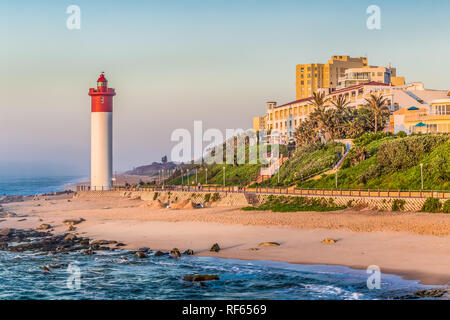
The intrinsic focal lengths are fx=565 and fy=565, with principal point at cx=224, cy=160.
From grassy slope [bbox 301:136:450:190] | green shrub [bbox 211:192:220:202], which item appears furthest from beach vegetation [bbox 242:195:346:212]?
green shrub [bbox 211:192:220:202]

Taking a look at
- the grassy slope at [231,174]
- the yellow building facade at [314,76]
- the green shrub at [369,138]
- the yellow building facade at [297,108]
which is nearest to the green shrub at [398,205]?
the green shrub at [369,138]

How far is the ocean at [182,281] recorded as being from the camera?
81.5 feet

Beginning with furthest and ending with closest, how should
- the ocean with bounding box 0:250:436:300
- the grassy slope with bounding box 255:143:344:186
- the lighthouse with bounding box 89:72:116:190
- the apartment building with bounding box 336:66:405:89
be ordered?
1. the apartment building with bounding box 336:66:405:89
2. the lighthouse with bounding box 89:72:116:190
3. the grassy slope with bounding box 255:143:344:186
4. the ocean with bounding box 0:250:436:300

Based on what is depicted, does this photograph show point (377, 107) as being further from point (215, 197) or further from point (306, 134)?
point (215, 197)

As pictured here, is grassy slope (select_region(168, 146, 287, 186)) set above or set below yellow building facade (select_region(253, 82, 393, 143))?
below

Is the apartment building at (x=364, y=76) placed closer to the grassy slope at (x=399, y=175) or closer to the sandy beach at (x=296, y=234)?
the grassy slope at (x=399, y=175)

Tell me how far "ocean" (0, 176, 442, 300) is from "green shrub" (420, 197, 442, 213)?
17.1 m

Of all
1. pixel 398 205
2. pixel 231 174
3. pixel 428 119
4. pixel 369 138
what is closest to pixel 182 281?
pixel 398 205

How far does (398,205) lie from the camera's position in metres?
44.8

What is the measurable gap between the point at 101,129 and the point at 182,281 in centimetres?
5241

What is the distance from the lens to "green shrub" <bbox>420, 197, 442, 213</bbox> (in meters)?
42.8

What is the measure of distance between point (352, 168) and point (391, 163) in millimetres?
5110

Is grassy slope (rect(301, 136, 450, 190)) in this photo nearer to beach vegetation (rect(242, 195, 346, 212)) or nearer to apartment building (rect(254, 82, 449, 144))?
beach vegetation (rect(242, 195, 346, 212))
